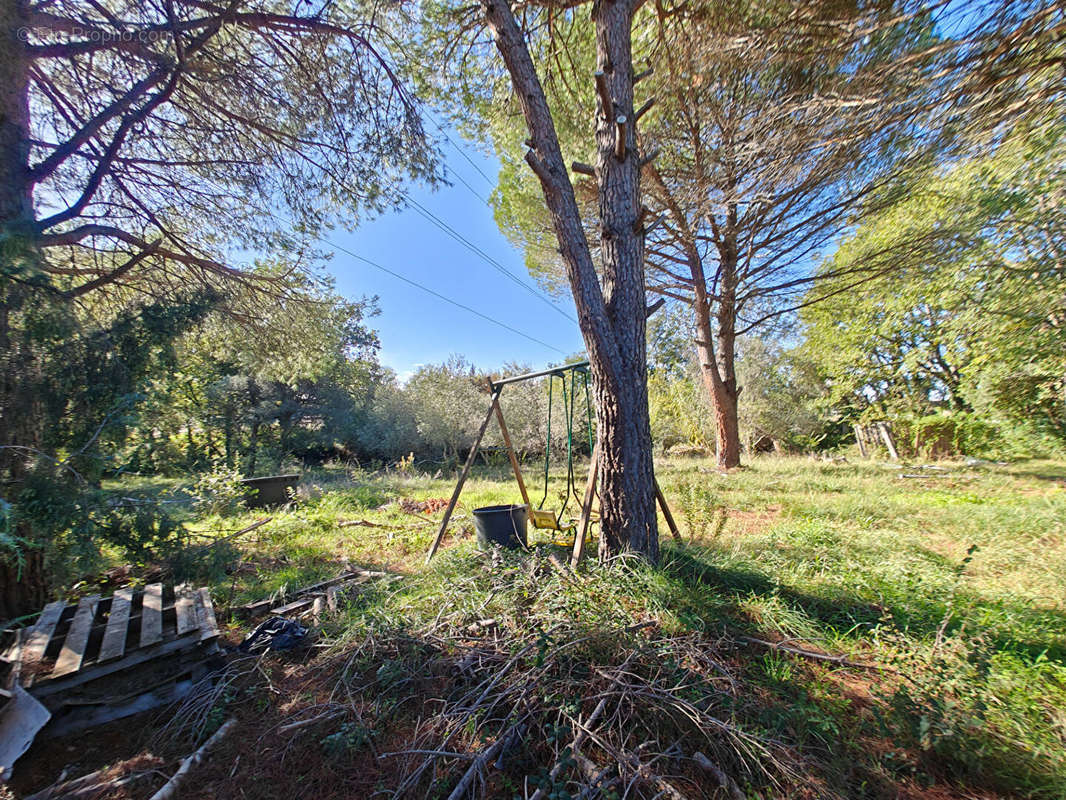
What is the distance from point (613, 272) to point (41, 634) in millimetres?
4046

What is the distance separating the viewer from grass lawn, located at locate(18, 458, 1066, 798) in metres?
1.28

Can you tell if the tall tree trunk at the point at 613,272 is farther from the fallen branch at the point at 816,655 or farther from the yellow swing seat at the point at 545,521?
the fallen branch at the point at 816,655

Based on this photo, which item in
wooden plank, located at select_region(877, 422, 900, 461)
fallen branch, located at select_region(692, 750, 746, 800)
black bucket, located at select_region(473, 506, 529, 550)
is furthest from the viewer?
wooden plank, located at select_region(877, 422, 900, 461)

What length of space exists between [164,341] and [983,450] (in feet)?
43.3

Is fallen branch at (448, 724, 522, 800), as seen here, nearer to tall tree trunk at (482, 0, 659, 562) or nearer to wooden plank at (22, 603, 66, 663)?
tall tree trunk at (482, 0, 659, 562)

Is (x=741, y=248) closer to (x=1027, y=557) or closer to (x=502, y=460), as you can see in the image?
(x=1027, y=557)

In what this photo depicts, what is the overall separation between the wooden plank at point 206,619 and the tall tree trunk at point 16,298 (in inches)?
31.7

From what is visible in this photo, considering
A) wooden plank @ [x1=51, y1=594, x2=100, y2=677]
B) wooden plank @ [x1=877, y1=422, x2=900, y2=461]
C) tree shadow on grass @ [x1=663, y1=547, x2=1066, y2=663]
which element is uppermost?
wooden plank @ [x1=877, y1=422, x2=900, y2=461]

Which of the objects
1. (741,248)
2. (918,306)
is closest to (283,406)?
(741,248)

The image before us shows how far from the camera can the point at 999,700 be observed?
1455mm

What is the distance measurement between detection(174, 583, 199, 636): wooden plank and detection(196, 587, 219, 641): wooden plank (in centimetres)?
4

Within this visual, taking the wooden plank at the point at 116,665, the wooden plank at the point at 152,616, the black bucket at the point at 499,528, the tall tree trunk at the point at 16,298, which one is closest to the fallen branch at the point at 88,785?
the wooden plank at the point at 116,665

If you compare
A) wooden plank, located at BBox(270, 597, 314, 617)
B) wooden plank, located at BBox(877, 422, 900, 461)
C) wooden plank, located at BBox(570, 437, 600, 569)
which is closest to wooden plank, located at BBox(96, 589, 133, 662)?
wooden plank, located at BBox(270, 597, 314, 617)

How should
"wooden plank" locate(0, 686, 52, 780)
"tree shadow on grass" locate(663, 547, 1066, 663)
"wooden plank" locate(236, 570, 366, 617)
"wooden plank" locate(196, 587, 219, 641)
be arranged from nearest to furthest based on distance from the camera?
"wooden plank" locate(0, 686, 52, 780) < "tree shadow on grass" locate(663, 547, 1066, 663) < "wooden plank" locate(196, 587, 219, 641) < "wooden plank" locate(236, 570, 366, 617)
